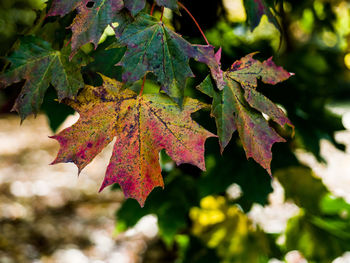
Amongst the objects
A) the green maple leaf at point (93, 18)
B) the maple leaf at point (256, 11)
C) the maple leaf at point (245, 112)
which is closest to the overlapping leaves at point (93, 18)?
the green maple leaf at point (93, 18)

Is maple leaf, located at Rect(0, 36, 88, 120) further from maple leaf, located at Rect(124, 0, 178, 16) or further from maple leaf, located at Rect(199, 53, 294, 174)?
maple leaf, located at Rect(199, 53, 294, 174)

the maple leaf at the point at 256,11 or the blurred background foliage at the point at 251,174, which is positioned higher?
the maple leaf at the point at 256,11

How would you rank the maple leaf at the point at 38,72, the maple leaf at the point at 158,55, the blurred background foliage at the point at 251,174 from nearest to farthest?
the maple leaf at the point at 158,55
the maple leaf at the point at 38,72
the blurred background foliage at the point at 251,174

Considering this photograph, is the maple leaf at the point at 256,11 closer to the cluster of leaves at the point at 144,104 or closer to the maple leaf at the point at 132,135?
the cluster of leaves at the point at 144,104

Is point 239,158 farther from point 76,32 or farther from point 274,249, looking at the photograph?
point 76,32

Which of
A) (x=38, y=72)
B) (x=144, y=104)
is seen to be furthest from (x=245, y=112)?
(x=38, y=72)

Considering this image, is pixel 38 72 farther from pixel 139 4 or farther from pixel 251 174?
pixel 251 174

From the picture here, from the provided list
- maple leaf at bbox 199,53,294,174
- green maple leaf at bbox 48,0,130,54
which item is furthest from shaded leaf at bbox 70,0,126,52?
maple leaf at bbox 199,53,294,174
